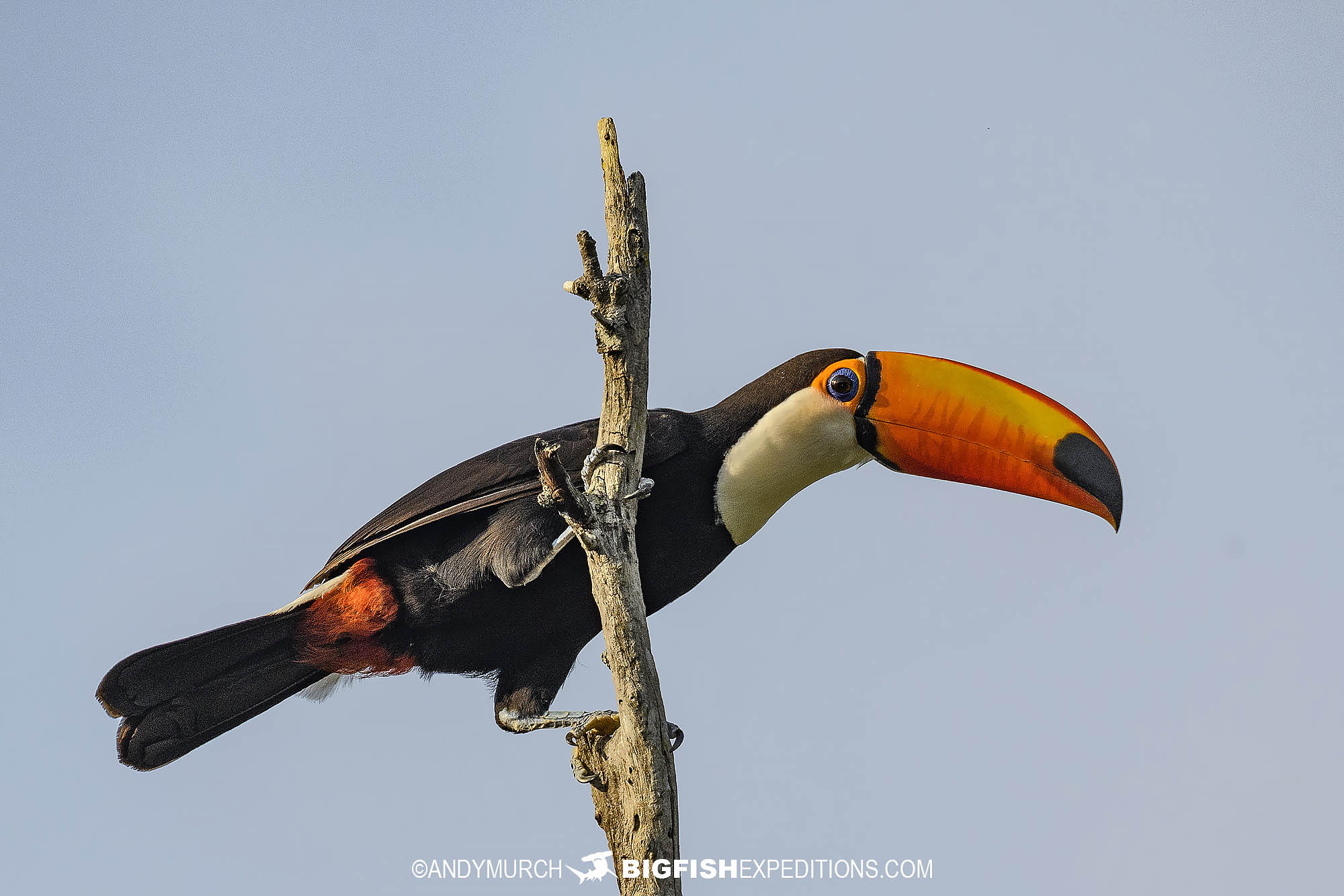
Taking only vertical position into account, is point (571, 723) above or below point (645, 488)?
below

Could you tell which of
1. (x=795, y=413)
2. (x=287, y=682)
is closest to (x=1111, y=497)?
(x=795, y=413)

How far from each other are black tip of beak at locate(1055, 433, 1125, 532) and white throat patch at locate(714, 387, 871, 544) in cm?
112

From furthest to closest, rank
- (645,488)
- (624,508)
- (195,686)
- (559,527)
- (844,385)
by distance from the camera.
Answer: (844,385) → (195,686) → (559,527) → (645,488) → (624,508)

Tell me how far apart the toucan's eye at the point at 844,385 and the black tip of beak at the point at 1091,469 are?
1132 millimetres

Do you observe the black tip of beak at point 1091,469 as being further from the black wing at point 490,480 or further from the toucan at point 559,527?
the black wing at point 490,480

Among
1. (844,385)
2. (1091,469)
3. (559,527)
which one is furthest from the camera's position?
(844,385)

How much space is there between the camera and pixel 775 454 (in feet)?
22.2

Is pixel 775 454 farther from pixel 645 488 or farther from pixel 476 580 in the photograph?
pixel 476 580

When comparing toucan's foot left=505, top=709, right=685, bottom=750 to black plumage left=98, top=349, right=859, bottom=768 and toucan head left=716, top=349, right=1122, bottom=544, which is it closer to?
black plumage left=98, top=349, right=859, bottom=768

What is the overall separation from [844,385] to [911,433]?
45 centimetres

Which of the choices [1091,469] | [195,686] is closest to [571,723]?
[195,686]

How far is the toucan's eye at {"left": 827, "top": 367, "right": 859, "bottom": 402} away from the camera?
22.4 feet

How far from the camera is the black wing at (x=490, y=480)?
6.41 metres

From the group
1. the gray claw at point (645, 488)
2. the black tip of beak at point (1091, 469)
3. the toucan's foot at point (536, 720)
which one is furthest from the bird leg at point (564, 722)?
the black tip of beak at point (1091, 469)
